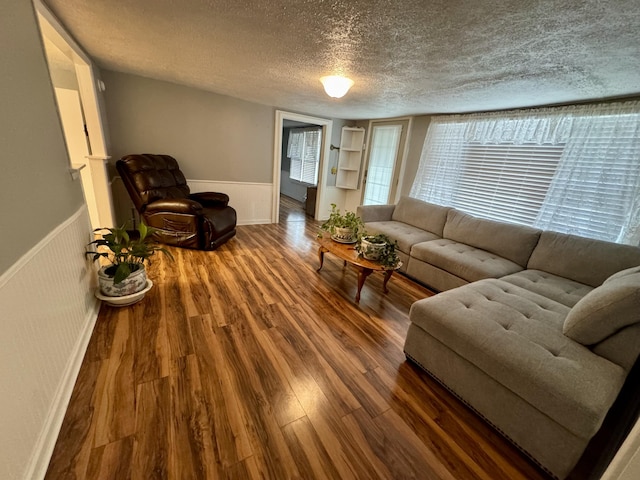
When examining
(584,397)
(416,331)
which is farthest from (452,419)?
(584,397)

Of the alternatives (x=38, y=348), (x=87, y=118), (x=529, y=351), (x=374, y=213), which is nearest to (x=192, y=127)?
(x=87, y=118)

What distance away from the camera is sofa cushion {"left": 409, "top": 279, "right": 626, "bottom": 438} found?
1057 millimetres

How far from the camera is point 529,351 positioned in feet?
4.10

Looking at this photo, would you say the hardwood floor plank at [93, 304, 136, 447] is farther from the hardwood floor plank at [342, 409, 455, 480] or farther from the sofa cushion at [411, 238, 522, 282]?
the sofa cushion at [411, 238, 522, 282]

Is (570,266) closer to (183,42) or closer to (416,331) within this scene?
(416,331)

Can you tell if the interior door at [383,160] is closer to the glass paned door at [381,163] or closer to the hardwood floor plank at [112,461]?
the glass paned door at [381,163]

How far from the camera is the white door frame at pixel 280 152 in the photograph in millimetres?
4299

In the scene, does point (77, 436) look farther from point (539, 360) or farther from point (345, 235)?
point (345, 235)

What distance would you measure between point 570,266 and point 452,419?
190 cm

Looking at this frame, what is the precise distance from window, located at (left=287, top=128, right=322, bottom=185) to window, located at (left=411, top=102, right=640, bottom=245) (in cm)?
292

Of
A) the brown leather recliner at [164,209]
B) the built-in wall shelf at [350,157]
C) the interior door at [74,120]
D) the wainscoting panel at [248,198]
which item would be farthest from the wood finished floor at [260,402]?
the built-in wall shelf at [350,157]

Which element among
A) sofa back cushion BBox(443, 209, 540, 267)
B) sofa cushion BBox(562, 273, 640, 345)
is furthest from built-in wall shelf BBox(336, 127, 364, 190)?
sofa cushion BBox(562, 273, 640, 345)

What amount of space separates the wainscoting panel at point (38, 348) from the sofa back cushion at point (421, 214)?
141 inches

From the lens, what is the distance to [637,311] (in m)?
1.14
